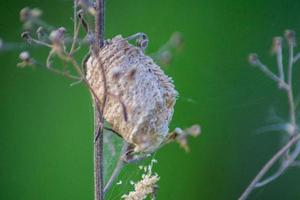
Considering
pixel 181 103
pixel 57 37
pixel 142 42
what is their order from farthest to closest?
1. pixel 181 103
2. pixel 142 42
3. pixel 57 37

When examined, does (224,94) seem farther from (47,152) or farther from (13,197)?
(13,197)

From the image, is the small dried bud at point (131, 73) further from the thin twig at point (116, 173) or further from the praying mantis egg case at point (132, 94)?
the thin twig at point (116, 173)

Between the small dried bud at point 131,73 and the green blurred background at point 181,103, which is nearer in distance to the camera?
the small dried bud at point 131,73

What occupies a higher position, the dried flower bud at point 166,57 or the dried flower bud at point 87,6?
the dried flower bud at point 87,6

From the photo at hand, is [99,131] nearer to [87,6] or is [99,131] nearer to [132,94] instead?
[132,94]

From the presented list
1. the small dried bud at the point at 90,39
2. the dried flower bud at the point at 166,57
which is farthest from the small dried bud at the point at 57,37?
the dried flower bud at the point at 166,57

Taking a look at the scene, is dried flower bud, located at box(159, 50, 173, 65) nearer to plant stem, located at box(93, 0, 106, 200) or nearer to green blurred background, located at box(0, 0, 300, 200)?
plant stem, located at box(93, 0, 106, 200)

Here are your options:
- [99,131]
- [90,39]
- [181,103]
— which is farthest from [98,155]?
[181,103]
